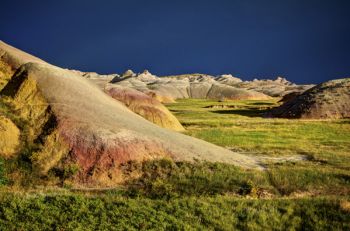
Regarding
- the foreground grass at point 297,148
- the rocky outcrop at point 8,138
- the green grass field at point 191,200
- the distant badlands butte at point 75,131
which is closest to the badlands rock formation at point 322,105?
the foreground grass at point 297,148

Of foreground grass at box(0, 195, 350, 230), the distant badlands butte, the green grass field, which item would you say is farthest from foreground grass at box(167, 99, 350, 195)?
foreground grass at box(0, 195, 350, 230)

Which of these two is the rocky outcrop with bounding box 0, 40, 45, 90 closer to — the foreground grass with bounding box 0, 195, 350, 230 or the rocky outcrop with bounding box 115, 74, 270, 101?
the foreground grass with bounding box 0, 195, 350, 230

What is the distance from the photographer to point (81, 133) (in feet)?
64.8

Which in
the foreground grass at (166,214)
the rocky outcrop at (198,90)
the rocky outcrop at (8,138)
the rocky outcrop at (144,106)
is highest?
the rocky outcrop at (198,90)

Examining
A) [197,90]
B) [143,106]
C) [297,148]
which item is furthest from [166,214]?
[197,90]

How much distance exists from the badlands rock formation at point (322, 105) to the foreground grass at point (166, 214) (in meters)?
56.1

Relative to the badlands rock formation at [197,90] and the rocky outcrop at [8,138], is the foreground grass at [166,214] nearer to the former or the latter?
the rocky outcrop at [8,138]

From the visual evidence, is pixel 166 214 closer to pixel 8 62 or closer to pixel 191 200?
pixel 191 200

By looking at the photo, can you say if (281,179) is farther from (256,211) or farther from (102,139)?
(102,139)

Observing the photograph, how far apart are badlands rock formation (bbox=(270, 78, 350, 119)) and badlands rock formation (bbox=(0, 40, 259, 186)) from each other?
160ft

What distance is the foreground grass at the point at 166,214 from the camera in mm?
12922

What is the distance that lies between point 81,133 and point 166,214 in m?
8.00

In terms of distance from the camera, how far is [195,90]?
590 feet

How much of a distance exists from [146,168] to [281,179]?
733 centimetres
